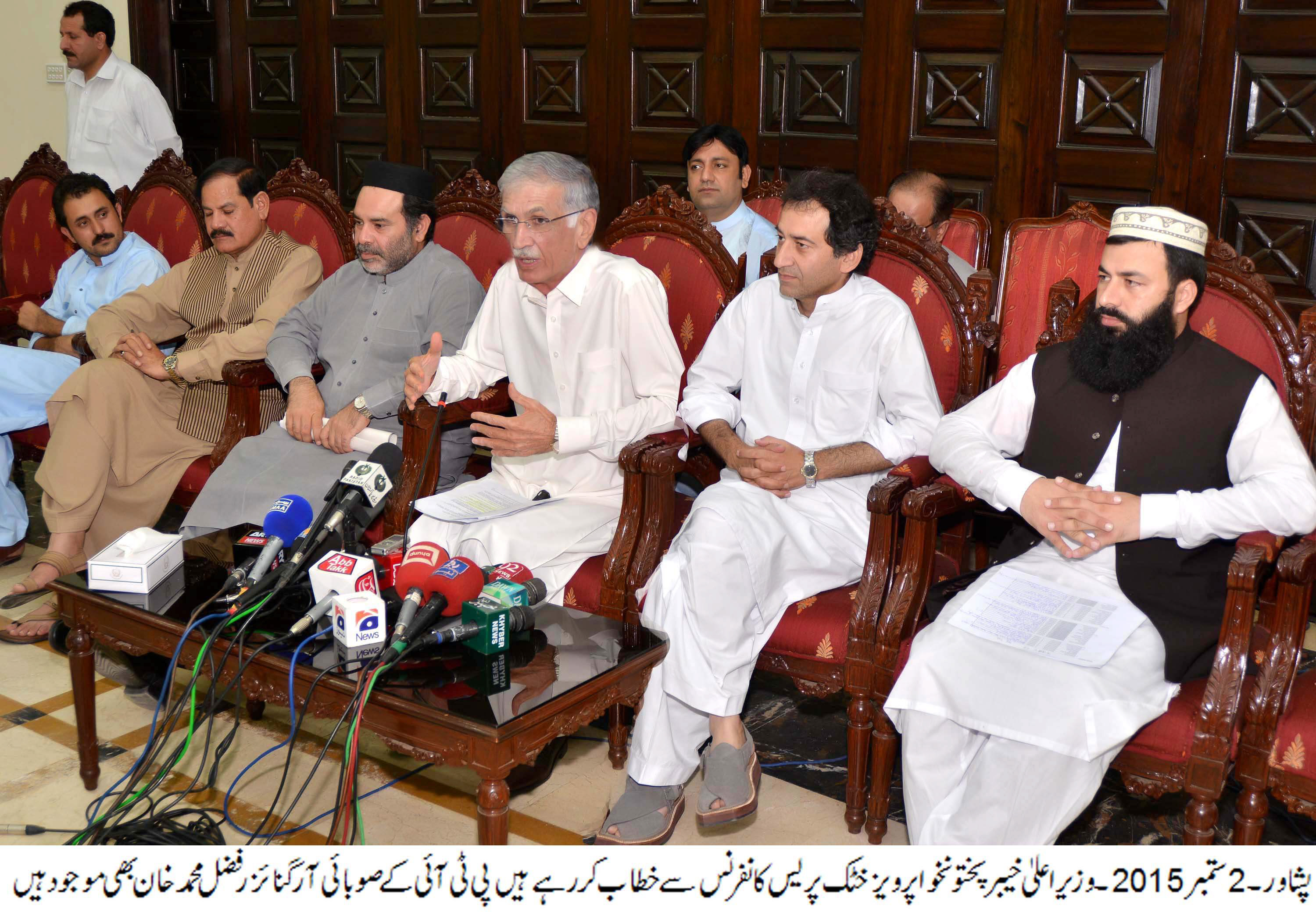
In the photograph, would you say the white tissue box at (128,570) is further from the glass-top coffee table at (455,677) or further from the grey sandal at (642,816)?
the grey sandal at (642,816)

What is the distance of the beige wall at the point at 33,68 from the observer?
22.6ft

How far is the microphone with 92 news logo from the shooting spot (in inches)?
78.2

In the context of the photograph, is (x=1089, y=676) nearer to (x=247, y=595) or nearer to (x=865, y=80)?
(x=247, y=595)

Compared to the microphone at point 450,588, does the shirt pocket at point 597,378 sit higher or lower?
higher

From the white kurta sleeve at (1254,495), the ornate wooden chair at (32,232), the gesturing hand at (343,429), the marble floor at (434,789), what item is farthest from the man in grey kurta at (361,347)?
the ornate wooden chair at (32,232)

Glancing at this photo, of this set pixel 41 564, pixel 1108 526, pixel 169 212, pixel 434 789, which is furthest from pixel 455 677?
pixel 169 212

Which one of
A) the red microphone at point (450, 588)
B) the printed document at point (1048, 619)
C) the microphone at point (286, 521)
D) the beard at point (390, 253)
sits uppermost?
the beard at point (390, 253)

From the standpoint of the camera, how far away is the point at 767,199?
14.2 ft

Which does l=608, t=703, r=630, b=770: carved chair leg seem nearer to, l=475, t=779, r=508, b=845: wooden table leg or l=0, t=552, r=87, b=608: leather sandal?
l=475, t=779, r=508, b=845: wooden table leg

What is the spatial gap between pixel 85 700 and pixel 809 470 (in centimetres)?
166

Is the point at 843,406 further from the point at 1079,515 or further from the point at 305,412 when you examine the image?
the point at 305,412

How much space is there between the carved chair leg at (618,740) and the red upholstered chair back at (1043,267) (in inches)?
48.2
